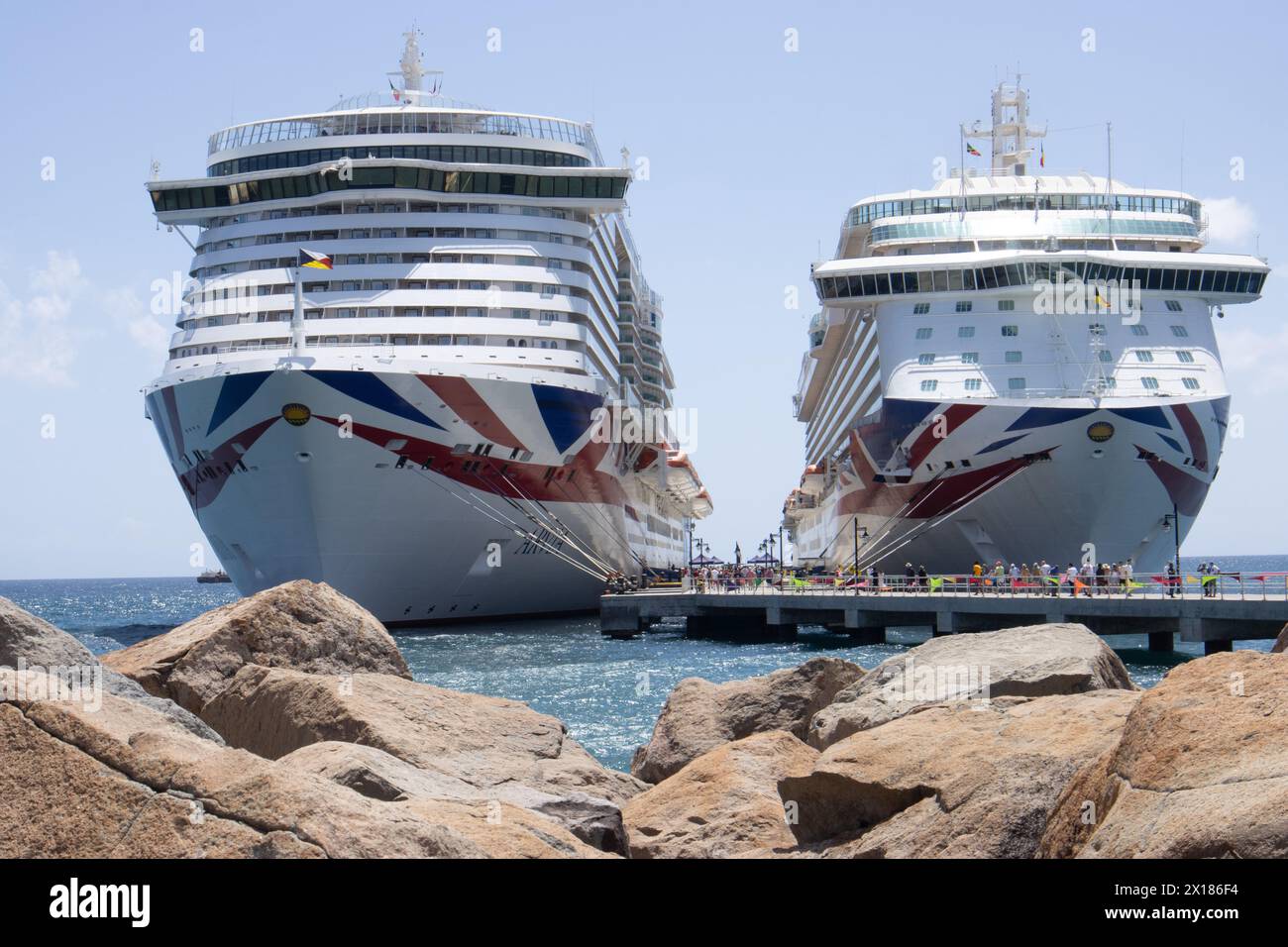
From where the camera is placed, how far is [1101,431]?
36.6 meters

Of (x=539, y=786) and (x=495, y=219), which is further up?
(x=495, y=219)

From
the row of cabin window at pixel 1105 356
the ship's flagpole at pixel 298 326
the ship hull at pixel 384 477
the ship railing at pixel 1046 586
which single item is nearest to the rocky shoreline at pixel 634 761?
the ship railing at pixel 1046 586

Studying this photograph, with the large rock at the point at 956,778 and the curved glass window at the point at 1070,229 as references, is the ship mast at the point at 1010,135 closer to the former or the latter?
the curved glass window at the point at 1070,229

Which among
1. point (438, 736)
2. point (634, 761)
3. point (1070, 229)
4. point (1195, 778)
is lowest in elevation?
point (634, 761)

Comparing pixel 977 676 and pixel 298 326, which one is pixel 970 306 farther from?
pixel 977 676

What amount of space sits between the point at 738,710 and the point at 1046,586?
21456 mm

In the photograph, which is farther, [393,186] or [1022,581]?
[393,186]

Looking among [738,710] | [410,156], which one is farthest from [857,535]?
[738,710]

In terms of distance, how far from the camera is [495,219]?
4034 centimetres

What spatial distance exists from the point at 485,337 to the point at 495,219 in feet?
15.3

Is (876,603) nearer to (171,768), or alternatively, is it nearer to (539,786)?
(539,786)

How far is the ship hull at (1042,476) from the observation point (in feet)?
122

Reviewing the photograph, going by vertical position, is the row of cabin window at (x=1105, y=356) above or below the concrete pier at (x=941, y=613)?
above
